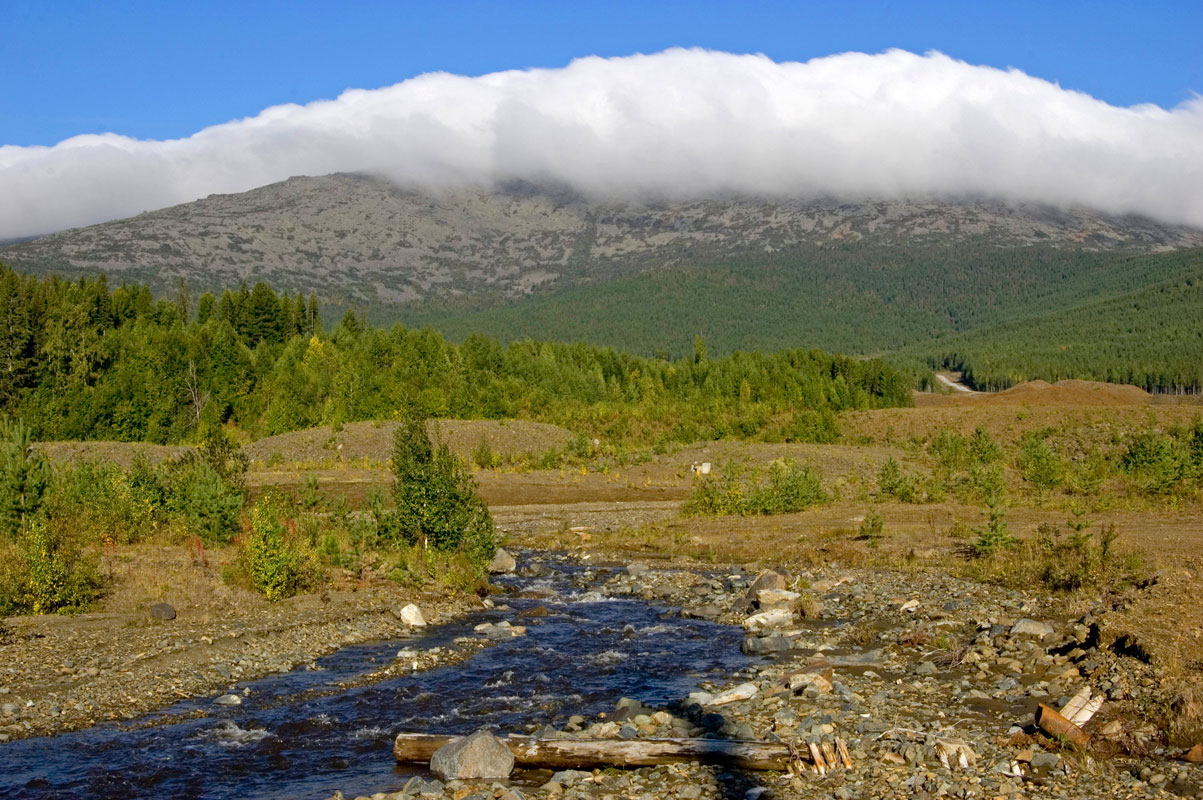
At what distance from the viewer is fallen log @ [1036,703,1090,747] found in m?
12.7

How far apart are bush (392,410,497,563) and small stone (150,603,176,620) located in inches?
301

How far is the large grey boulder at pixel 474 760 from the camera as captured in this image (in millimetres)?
13219

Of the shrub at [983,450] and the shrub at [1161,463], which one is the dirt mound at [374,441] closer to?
the shrub at [983,450]

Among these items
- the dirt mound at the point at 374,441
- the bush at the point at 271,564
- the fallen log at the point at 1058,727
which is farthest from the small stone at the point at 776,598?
the dirt mound at the point at 374,441

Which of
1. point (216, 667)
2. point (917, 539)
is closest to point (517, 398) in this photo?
point (917, 539)

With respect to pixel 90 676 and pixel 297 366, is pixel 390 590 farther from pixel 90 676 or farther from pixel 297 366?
pixel 297 366

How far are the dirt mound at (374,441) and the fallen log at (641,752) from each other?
58.1 metres

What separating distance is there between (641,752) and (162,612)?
13584mm

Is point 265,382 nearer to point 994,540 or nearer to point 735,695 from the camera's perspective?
point 994,540

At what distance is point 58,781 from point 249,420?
84500 millimetres

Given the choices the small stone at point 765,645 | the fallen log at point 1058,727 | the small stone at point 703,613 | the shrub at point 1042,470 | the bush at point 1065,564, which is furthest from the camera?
the shrub at point 1042,470

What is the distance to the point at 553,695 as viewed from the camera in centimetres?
1764

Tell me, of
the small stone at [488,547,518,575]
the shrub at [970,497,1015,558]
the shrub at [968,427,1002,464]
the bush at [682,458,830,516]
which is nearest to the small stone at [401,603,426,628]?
the small stone at [488,547,518,575]

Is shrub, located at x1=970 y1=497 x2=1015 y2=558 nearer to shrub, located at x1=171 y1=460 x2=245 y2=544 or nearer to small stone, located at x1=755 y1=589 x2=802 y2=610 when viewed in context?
small stone, located at x1=755 y1=589 x2=802 y2=610
